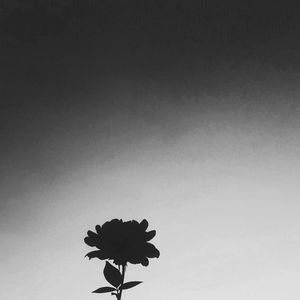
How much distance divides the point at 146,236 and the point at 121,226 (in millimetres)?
110

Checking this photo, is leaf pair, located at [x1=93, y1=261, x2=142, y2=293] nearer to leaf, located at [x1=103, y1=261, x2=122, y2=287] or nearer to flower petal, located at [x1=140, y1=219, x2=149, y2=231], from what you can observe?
leaf, located at [x1=103, y1=261, x2=122, y2=287]

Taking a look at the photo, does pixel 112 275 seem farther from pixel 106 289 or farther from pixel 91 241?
pixel 91 241

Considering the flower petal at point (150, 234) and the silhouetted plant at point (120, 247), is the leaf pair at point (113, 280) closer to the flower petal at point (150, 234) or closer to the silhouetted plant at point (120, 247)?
the silhouetted plant at point (120, 247)

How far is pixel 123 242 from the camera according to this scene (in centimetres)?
123

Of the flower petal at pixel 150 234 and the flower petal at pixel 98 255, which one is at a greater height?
the flower petal at pixel 150 234

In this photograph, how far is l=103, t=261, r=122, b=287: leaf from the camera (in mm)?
1191

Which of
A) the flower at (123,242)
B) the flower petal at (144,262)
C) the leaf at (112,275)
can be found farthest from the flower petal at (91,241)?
the flower petal at (144,262)

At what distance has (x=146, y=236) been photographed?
4.39 feet

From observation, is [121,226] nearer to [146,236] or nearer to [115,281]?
[146,236]

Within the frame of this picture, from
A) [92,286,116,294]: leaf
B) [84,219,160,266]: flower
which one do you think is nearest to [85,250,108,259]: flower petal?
[84,219,160,266]: flower

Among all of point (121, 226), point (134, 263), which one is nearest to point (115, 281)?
point (134, 263)

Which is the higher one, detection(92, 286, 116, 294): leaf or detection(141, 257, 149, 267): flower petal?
detection(141, 257, 149, 267): flower petal

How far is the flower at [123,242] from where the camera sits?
121 cm

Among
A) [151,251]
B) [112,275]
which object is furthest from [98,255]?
[151,251]
